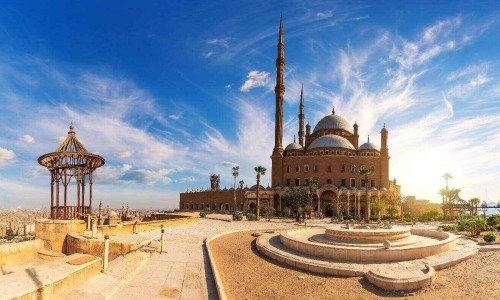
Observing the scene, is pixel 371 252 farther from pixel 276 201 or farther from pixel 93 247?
pixel 276 201

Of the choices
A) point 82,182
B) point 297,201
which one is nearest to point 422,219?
point 297,201

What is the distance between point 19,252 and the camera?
1933 cm

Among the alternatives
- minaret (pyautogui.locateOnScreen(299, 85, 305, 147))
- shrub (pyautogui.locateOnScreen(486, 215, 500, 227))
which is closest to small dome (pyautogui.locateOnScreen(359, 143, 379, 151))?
minaret (pyautogui.locateOnScreen(299, 85, 305, 147))

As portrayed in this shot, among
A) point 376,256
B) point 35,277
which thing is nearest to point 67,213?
point 35,277

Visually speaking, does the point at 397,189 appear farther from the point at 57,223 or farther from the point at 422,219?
the point at 57,223

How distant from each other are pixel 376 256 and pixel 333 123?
198 feet

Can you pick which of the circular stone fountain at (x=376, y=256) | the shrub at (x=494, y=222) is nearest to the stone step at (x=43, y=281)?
the circular stone fountain at (x=376, y=256)

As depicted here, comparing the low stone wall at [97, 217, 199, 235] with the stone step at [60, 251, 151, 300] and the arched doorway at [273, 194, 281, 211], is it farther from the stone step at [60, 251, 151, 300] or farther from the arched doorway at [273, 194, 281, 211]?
the arched doorway at [273, 194, 281, 211]

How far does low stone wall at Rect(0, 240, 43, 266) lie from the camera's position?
18203mm

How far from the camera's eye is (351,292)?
10570mm

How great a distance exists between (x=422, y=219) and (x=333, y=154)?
2129cm

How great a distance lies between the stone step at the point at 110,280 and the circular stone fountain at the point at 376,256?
6.50 metres

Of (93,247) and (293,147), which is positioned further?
(293,147)

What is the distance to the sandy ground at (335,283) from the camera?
33.6 ft
